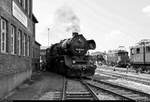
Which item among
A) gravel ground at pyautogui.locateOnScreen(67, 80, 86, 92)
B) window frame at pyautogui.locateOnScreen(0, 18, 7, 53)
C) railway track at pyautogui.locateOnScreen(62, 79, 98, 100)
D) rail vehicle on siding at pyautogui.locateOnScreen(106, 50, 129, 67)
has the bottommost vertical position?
gravel ground at pyautogui.locateOnScreen(67, 80, 86, 92)

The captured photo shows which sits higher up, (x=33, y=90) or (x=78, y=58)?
(x=78, y=58)

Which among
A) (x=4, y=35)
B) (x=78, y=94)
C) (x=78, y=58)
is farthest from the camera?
(x=78, y=58)

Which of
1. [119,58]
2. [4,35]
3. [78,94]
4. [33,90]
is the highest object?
[4,35]

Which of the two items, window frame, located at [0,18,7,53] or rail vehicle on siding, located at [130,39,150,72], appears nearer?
window frame, located at [0,18,7,53]

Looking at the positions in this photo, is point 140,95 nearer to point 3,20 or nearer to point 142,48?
point 3,20

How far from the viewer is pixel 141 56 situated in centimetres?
2586

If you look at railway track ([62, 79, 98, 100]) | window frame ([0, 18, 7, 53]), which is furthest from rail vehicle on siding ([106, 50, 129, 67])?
window frame ([0, 18, 7, 53])

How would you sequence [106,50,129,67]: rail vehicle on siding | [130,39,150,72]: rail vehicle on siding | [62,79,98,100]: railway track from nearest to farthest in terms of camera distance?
1. [62,79,98,100]: railway track
2. [130,39,150,72]: rail vehicle on siding
3. [106,50,129,67]: rail vehicle on siding

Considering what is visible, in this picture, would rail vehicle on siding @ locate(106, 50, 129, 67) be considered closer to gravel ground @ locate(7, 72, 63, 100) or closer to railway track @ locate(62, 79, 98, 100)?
gravel ground @ locate(7, 72, 63, 100)

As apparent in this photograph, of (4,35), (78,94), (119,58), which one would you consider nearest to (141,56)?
(119,58)

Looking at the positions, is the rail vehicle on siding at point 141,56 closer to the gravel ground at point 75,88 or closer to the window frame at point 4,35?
the gravel ground at point 75,88

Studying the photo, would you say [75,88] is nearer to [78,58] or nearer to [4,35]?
[4,35]

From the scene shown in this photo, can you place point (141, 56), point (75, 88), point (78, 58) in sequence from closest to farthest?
point (75, 88)
point (78, 58)
point (141, 56)

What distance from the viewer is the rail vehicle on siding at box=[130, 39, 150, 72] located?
24.7 m
